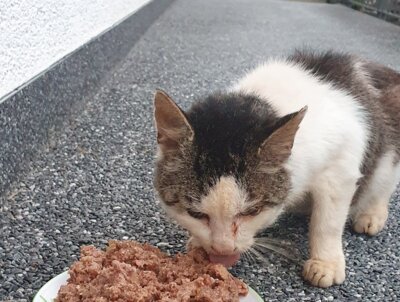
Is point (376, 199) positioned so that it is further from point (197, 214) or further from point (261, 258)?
point (197, 214)

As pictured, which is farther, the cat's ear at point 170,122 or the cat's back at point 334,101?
the cat's back at point 334,101

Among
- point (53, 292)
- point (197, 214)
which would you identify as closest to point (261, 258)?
point (197, 214)

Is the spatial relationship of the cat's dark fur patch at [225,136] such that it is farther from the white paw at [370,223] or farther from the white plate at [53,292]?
the white paw at [370,223]

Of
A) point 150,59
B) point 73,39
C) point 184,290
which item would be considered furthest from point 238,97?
point 150,59

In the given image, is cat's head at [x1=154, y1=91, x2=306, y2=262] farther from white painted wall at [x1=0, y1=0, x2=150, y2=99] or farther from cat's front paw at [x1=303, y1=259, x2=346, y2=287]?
white painted wall at [x1=0, y1=0, x2=150, y2=99]

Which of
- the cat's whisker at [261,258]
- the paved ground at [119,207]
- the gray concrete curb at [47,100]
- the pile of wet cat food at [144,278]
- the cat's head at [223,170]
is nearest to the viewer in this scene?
the pile of wet cat food at [144,278]

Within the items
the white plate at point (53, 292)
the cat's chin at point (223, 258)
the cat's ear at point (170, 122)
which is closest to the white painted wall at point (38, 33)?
the cat's ear at point (170, 122)

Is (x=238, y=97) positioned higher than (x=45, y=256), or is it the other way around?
(x=238, y=97)

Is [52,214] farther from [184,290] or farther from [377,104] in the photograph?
[377,104]
